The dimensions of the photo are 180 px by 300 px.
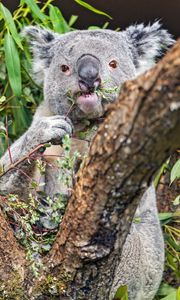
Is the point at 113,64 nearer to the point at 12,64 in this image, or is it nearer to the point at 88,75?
the point at 88,75

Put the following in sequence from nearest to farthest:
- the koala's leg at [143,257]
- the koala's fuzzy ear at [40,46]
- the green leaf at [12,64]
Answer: the koala's leg at [143,257], the green leaf at [12,64], the koala's fuzzy ear at [40,46]

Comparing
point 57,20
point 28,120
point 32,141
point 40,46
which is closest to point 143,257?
point 32,141

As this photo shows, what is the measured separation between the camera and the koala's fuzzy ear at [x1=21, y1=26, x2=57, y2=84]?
3.76 meters

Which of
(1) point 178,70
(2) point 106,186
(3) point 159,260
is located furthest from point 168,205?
(1) point 178,70

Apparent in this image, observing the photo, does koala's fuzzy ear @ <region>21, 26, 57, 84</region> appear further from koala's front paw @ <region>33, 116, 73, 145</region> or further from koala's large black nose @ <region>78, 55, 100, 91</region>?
koala's front paw @ <region>33, 116, 73, 145</region>

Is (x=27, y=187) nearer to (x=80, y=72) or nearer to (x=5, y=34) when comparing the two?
(x=80, y=72)

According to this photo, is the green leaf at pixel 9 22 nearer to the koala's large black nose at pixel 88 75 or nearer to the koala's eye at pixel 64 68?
the koala's eye at pixel 64 68

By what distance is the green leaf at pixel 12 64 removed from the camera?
11.8 ft

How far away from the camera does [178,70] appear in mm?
1768

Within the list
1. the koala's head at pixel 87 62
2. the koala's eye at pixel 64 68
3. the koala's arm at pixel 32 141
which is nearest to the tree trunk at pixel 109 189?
the koala's arm at pixel 32 141

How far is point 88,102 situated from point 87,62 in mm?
181

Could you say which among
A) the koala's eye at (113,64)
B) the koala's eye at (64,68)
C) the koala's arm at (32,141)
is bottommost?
the koala's arm at (32,141)

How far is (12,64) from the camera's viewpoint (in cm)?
365

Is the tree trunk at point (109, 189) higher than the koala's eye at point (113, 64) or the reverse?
the reverse
